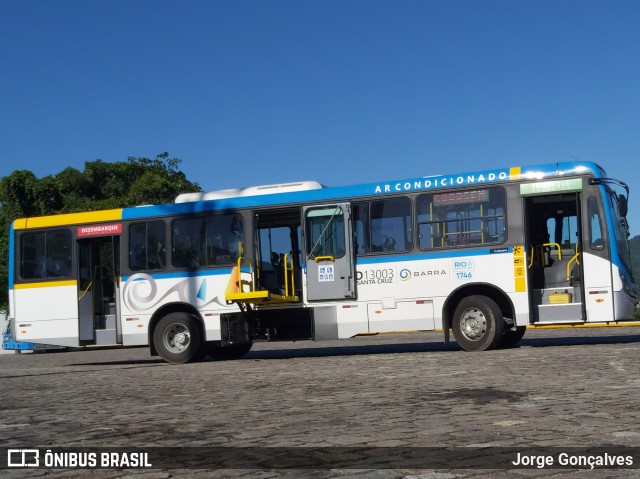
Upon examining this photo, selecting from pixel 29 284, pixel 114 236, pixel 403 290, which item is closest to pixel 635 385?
pixel 403 290

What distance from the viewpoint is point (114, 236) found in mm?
18969

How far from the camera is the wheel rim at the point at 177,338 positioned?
18016mm

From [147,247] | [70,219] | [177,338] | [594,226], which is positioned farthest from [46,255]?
[594,226]

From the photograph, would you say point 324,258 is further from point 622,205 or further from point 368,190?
point 622,205

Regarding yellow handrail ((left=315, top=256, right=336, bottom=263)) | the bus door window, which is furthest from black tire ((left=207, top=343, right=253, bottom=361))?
the bus door window

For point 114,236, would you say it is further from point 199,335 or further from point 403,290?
point 403,290

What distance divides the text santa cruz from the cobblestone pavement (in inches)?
146

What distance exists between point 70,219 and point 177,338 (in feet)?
12.4

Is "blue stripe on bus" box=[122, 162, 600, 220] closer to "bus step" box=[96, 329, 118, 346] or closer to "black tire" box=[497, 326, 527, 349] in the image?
"bus step" box=[96, 329, 118, 346]

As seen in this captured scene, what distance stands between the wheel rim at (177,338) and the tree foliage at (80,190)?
2530 cm

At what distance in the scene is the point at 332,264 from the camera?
17156 millimetres

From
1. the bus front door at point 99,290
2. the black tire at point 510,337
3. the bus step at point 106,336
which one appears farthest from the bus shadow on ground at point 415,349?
the bus front door at point 99,290

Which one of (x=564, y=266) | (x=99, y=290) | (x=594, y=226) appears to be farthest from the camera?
(x=99, y=290)

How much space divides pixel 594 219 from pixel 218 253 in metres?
7.42
